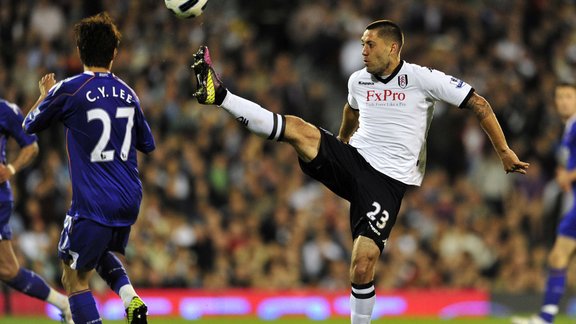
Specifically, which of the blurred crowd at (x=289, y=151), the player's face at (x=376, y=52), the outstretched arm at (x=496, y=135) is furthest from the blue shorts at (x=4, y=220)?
the blurred crowd at (x=289, y=151)

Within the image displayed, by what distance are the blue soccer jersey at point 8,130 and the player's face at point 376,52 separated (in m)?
2.97

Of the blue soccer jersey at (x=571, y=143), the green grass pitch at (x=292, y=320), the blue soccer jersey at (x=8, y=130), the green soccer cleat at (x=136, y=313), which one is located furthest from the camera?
the green grass pitch at (x=292, y=320)

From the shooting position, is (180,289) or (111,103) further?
(180,289)

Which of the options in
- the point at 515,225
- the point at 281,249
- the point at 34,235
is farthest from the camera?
the point at 515,225

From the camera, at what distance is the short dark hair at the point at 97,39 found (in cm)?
736

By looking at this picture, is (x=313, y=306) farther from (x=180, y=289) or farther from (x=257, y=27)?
(x=257, y=27)

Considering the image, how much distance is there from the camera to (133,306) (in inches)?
289

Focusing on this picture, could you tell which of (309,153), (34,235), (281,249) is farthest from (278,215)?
(309,153)

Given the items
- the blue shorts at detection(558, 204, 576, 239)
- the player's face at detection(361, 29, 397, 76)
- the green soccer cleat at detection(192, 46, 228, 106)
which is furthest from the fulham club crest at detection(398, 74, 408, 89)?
the blue shorts at detection(558, 204, 576, 239)

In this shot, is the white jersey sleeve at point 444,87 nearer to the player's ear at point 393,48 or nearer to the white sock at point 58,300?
the player's ear at point 393,48

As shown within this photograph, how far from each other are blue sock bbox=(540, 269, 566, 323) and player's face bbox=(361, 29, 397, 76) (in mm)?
3385

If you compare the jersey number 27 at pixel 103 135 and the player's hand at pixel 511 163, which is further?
the player's hand at pixel 511 163

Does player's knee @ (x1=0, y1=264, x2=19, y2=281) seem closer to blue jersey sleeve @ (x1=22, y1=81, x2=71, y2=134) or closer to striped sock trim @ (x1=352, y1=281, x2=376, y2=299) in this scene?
blue jersey sleeve @ (x1=22, y1=81, x2=71, y2=134)

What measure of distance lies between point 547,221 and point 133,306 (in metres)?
10.9
